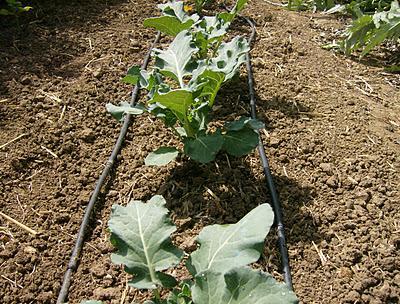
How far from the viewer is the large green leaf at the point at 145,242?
74.7 inches

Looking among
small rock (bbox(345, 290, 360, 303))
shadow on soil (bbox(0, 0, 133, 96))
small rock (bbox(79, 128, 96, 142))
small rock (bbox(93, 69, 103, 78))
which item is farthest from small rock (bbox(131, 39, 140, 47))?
small rock (bbox(345, 290, 360, 303))

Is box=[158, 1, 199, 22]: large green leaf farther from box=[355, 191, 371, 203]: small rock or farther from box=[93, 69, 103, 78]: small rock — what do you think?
box=[355, 191, 371, 203]: small rock

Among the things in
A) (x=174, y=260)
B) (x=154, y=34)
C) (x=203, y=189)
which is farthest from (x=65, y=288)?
(x=154, y=34)

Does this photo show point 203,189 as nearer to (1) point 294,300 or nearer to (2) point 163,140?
(2) point 163,140

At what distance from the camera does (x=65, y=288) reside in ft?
6.95

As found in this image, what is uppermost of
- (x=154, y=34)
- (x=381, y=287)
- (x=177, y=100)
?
(x=177, y=100)

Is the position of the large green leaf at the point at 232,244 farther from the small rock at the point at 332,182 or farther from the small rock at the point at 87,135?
the small rock at the point at 87,135

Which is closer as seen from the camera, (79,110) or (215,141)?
(215,141)

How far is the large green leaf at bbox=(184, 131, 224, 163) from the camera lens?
2.39 m

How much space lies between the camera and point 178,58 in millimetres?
2732

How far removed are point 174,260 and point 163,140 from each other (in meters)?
1.06

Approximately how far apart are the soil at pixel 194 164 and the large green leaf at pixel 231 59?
0.44 m

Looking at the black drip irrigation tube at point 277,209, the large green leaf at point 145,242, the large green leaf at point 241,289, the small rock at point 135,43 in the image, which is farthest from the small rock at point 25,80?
the large green leaf at point 241,289

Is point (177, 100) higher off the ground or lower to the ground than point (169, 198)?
higher
